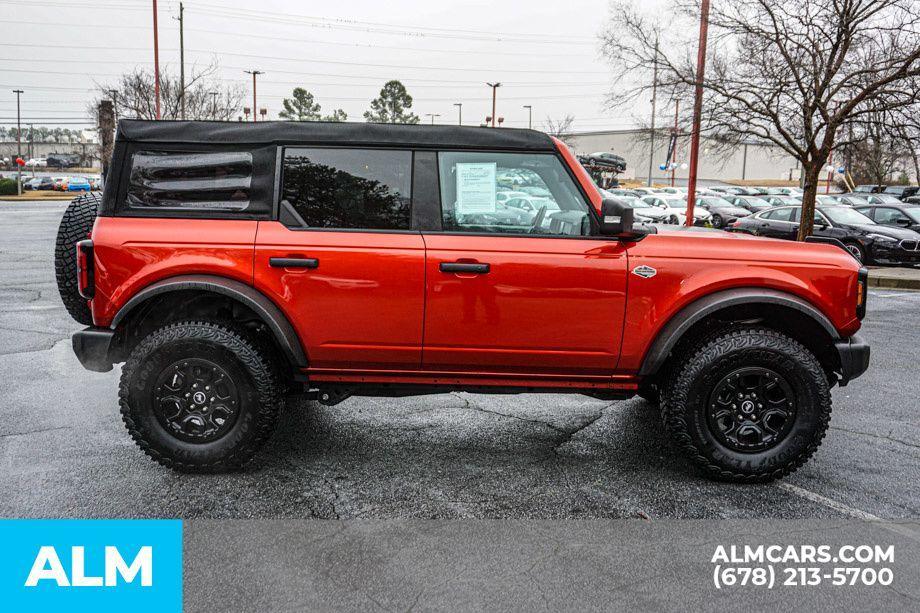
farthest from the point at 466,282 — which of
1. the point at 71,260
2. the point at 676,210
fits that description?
the point at 676,210

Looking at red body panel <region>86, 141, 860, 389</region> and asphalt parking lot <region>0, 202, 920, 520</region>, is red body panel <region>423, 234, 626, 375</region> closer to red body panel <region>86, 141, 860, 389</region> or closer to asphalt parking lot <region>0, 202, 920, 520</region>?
red body panel <region>86, 141, 860, 389</region>

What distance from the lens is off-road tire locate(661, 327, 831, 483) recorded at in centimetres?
416

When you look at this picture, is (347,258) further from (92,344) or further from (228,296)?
(92,344)

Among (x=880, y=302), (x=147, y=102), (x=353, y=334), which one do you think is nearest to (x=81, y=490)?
(x=353, y=334)

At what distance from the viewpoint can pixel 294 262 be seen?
412 cm

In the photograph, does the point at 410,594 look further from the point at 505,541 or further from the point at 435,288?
the point at 435,288

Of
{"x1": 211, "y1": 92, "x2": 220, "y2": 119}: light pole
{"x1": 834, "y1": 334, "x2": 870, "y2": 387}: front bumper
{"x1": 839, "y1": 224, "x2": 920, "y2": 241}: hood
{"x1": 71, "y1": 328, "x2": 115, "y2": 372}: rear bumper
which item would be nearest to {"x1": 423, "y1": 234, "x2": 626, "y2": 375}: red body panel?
{"x1": 834, "y1": 334, "x2": 870, "y2": 387}: front bumper

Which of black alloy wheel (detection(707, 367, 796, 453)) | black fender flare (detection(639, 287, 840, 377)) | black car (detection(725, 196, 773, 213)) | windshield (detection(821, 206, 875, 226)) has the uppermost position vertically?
black car (detection(725, 196, 773, 213))

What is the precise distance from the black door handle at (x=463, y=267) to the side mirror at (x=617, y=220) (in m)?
0.69

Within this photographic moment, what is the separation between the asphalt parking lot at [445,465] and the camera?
3.85 meters

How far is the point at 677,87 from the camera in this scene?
1764cm

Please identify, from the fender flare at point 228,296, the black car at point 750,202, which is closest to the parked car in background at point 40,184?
the black car at point 750,202

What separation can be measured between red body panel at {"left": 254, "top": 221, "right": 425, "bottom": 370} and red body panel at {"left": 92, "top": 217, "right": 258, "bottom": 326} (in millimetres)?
A: 126

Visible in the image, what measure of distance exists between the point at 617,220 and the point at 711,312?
0.73m
